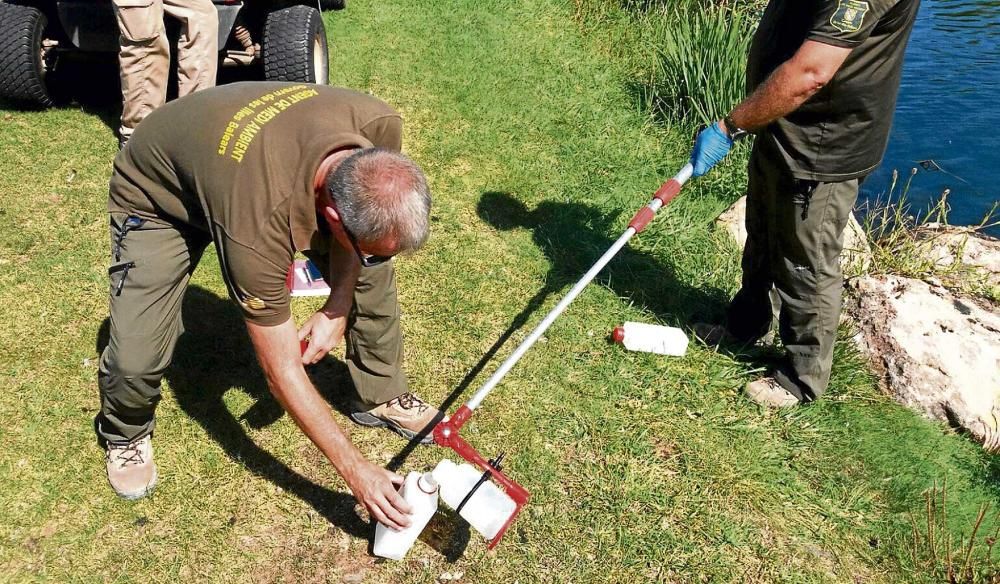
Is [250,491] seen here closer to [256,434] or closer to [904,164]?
[256,434]

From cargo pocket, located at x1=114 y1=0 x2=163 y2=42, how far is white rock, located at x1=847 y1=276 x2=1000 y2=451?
405 centimetres

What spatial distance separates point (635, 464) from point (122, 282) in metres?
2.10

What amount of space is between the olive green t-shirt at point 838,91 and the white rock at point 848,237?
3.32ft

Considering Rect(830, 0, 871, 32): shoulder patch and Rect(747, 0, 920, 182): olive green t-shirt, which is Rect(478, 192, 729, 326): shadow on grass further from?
Rect(830, 0, 871, 32): shoulder patch

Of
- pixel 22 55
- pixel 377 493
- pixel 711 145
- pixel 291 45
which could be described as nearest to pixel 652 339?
pixel 711 145

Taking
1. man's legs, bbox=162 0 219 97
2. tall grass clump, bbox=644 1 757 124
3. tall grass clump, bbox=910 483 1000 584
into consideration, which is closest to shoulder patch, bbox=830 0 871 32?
tall grass clump, bbox=910 483 1000 584

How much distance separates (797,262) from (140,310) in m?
2.51

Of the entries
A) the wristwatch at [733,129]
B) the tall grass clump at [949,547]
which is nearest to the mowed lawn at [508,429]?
the tall grass clump at [949,547]

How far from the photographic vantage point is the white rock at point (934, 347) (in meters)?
3.44

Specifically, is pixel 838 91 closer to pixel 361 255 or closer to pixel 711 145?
→ pixel 711 145

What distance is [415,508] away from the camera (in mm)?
2502

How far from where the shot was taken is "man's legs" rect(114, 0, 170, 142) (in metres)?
4.24

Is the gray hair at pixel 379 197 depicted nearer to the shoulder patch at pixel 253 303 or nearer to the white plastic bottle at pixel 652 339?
the shoulder patch at pixel 253 303

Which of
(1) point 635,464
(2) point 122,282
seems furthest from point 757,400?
(2) point 122,282
